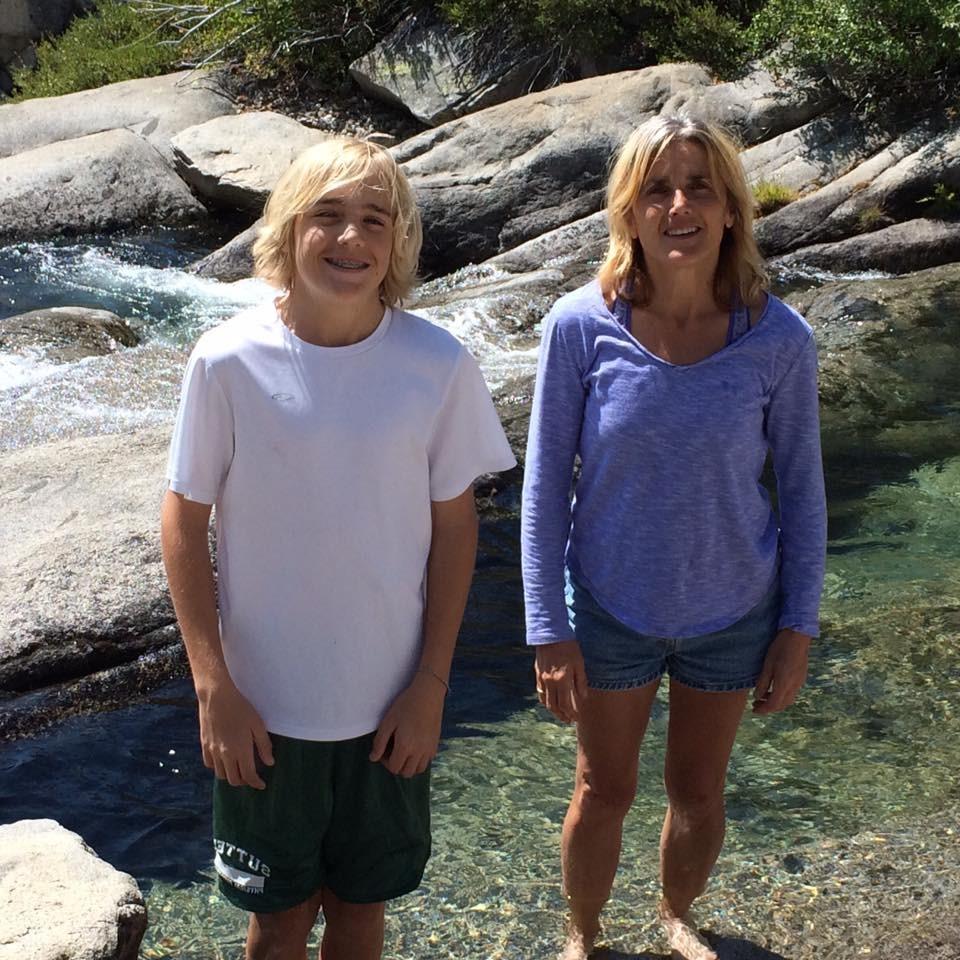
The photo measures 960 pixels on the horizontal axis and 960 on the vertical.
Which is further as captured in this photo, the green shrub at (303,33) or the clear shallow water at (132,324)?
the green shrub at (303,33)

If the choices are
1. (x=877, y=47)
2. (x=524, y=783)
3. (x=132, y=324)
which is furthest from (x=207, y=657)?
(x=877, y=47)

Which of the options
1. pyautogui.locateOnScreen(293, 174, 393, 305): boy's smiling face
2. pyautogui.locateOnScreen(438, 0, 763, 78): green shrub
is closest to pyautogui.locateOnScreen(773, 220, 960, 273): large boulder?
pyautogui.locateOnScreen(438, 0, 763, 78): green shrub

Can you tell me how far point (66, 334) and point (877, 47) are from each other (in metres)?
7.44

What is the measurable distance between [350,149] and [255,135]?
12.3 m

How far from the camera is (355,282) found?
229 cm

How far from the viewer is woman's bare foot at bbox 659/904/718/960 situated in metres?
2.98

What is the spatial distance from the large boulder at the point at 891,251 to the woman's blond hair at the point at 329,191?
8797mm

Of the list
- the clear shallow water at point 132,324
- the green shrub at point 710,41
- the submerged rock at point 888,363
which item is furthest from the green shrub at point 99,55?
the submerged rock at point 888,363

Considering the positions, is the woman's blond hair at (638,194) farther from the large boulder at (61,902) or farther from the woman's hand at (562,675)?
the large boulder at (61,902)

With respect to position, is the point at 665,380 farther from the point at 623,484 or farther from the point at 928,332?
the point at 928,332

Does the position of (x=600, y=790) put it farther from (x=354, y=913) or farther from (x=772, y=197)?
(x=772, y=197)

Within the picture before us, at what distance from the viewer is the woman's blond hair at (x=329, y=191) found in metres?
2.29

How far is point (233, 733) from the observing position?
2.28 metres

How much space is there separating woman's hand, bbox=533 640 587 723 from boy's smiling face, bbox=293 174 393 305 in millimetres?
815
